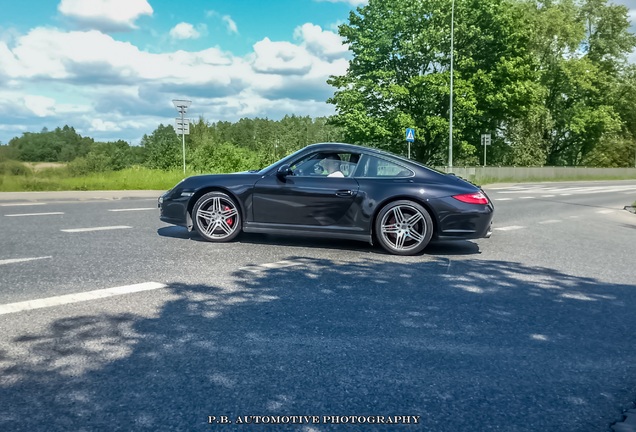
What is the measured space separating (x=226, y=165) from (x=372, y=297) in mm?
24196

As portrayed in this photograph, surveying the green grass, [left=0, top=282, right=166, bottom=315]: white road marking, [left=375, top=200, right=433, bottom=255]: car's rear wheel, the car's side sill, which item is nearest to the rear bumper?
[left=375, top=200, right=433, bottom=255]: car's rear wheel

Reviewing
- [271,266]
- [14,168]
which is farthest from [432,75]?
[271,266]

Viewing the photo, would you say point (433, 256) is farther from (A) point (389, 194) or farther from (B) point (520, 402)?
(B) point (520, 402)

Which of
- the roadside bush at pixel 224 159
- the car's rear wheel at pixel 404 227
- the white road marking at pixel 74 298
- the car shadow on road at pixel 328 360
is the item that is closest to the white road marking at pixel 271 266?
the car shadow on road at pixel 328 360

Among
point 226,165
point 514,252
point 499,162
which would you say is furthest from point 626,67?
point 514,252

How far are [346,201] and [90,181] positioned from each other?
17.8 meters

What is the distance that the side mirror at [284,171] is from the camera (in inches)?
285

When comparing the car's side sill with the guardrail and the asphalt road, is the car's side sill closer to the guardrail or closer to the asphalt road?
the asphalt road

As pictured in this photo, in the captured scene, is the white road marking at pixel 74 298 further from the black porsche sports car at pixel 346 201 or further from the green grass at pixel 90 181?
the green grass at pixel 90 181

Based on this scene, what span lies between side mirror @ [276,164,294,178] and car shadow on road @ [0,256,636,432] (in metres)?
2.47

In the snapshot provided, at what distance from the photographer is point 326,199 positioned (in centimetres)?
702

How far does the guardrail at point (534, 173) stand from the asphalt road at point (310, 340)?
2732cm

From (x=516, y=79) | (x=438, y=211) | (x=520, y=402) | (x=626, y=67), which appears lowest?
(x=520, y=402)

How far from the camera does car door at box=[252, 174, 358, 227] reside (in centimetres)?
701
